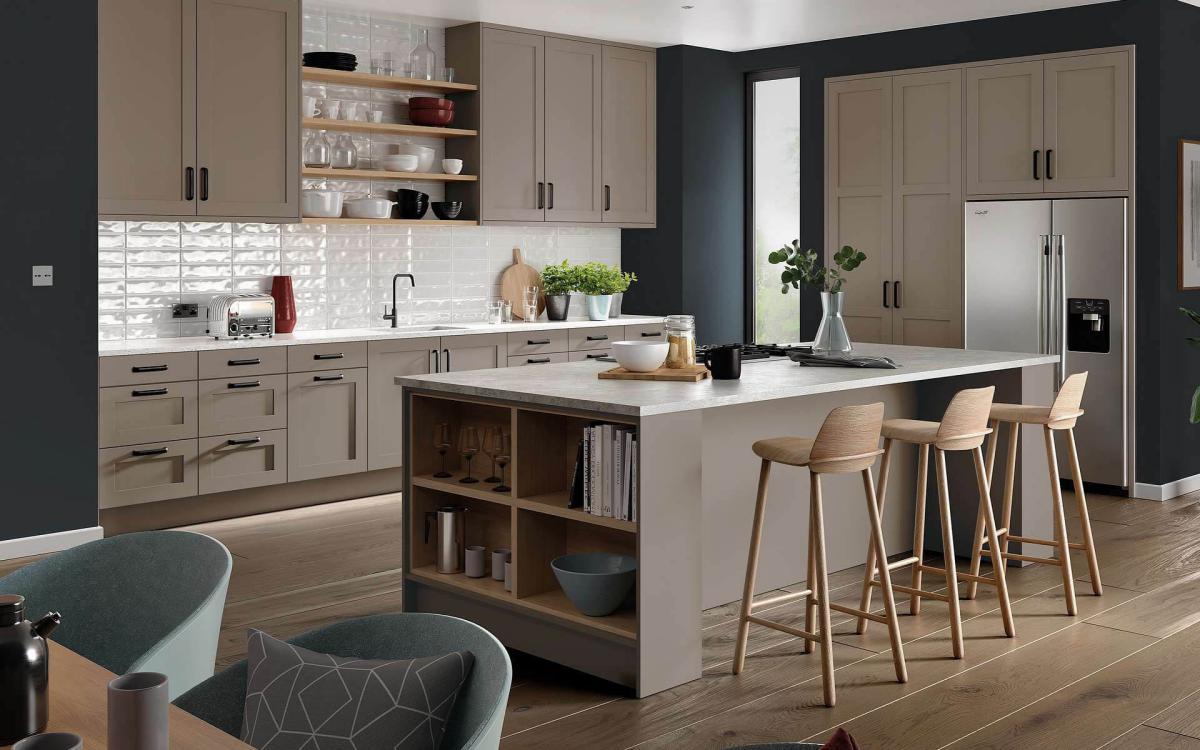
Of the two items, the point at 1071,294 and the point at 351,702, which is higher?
the point at 1071,294

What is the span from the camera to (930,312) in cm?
762

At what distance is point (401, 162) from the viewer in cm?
731

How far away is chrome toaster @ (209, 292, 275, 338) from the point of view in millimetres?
6324

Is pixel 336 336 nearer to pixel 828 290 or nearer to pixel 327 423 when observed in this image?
pixel 327 423

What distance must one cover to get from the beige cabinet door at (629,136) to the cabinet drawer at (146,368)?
134 inches

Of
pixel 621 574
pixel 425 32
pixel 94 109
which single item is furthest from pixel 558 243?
pixel 621 574

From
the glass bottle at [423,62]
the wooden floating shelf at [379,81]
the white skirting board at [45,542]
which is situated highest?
the glass bottle at [423,62]

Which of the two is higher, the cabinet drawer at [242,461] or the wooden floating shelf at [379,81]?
the wooden floating shelf at [379,81]

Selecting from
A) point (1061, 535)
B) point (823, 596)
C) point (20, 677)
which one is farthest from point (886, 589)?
point (20, 677)

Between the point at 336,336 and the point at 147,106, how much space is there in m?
1.54

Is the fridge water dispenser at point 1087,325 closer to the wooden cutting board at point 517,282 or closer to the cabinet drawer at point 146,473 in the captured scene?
the wooden cutting board at point 517,282

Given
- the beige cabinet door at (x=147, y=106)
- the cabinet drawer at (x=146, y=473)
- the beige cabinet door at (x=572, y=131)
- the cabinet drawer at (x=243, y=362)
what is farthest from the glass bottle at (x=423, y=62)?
the cabinet drawer at (x=146, y=473)

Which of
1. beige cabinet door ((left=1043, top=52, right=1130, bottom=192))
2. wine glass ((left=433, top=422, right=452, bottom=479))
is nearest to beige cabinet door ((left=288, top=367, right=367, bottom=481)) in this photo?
wine glass ((left=433, top=422, right=452, bottom=479))

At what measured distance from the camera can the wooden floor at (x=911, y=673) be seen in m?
3.44
